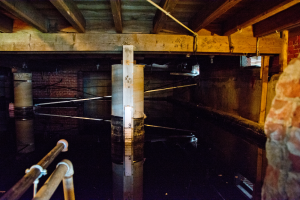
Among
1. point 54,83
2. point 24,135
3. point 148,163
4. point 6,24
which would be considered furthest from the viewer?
point 54,83

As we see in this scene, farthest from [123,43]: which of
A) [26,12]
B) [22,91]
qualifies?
[22,91]

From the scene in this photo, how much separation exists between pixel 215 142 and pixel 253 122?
66.1 inches

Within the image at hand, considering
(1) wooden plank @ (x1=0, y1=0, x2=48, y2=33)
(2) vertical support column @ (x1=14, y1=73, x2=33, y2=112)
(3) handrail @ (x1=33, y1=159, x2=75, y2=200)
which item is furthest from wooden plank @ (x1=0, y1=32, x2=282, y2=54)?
(3) handrail @ (x1=33, y1=159, x2=75, y2=200)

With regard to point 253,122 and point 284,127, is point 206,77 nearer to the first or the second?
point 253,122

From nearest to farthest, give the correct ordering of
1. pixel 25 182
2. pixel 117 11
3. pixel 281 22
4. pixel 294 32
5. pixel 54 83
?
1. pixel 25 182
2. pixel 117 11
3. pixel 281 22
4. pixel 294 32
5. pixel 54 83

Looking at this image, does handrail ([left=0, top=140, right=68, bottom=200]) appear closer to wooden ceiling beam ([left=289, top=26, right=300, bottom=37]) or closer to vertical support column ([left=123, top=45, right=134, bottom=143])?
vertical support column ([left=123, top=45, right=134, bottom=143])

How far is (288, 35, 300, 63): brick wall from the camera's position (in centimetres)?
292

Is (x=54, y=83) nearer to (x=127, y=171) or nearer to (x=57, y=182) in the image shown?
(x=127, y=171)

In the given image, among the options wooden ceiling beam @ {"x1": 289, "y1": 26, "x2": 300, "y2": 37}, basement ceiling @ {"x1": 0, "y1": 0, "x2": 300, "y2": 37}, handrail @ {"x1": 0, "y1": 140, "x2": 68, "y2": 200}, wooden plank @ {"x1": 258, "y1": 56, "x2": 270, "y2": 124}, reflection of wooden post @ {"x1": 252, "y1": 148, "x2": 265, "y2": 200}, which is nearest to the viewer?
handrail @ {"x1": 0, "y1": 140, "x2": 68, "y2": 200}

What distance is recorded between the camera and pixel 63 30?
9.86 feet

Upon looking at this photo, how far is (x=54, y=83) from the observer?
7.30 m

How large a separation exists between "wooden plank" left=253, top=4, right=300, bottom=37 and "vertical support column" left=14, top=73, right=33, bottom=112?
5571 millimetres

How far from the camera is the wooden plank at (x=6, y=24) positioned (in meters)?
2.65

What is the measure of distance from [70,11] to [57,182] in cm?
205
